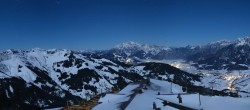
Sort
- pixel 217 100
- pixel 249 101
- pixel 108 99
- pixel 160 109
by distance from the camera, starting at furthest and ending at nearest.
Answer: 1. pixel 108 99
2. pixel 217 100
3. pixel 249 101
4. pixel 160 109

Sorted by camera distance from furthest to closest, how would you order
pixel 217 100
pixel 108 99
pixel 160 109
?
pixel 108 99 < pixel 217 100 < pixel 160 109

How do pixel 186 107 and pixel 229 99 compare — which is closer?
pixel 186 107

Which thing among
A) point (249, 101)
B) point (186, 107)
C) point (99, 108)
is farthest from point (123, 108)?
point (249, 101)

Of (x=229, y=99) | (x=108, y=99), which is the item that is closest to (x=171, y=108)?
(x=229, y=99)

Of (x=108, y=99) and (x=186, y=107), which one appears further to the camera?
(x=108, y=99)

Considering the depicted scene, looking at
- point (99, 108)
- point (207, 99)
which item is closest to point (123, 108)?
point (99, 108)

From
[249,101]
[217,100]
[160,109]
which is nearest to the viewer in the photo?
[160,109]

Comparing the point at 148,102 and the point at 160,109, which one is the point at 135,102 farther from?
the point at 160,109

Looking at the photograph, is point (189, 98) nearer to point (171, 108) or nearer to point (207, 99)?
point (207, 99)
